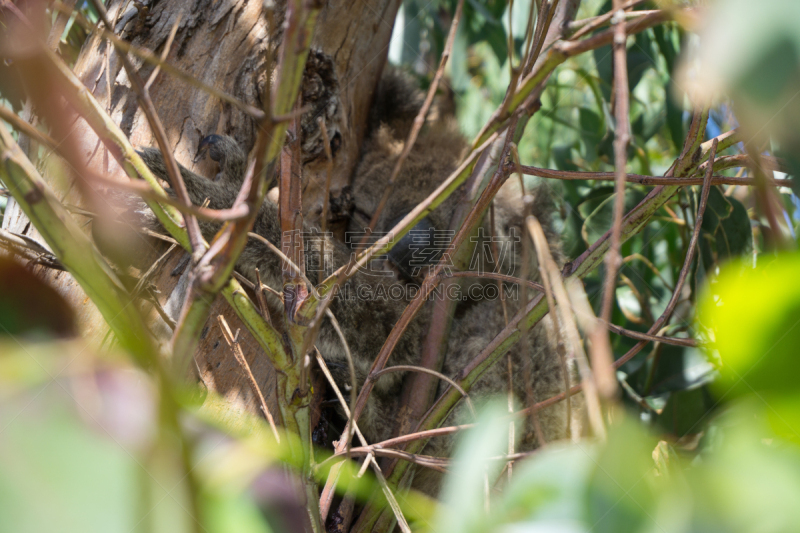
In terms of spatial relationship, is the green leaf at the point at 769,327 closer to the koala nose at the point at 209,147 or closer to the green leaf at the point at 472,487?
the green leaf at the point at 472,487

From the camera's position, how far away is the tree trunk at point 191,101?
1.51 metres

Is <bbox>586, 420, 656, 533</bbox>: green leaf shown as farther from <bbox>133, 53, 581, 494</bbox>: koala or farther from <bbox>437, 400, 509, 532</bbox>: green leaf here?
<bbox>133, 53, 581, 494</bbox>: koala

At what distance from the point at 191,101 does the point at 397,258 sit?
1168 mm

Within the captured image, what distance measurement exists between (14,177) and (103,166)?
0.96 meters

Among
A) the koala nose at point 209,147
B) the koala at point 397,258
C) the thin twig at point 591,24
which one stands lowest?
the koala at point 397,258

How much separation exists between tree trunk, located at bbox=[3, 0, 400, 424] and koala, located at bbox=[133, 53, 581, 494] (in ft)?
0.27

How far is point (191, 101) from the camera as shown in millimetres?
1719

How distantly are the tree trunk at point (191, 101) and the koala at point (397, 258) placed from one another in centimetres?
8

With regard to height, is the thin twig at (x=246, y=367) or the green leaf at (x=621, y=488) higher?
the green leaf at (x=621, y=488)

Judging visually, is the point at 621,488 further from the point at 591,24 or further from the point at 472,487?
the point at 591,24

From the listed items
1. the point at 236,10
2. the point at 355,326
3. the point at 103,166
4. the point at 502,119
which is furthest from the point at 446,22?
the point at 502,119

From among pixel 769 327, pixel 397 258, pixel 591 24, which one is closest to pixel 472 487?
pixel 769 327

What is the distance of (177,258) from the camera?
5.14ft

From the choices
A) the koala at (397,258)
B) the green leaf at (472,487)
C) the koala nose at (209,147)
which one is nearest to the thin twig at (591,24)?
the green leaf at (472,487)
